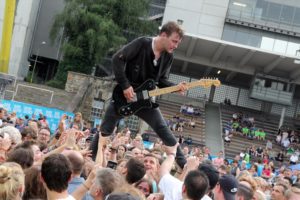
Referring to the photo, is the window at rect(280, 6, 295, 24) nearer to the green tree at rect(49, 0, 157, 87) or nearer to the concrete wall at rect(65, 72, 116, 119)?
the green tree at rect(49, 0, 157, 87)

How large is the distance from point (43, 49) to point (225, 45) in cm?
1933

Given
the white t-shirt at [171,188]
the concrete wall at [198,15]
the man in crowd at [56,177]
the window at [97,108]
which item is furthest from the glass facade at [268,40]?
the man in crowd at [56,177]

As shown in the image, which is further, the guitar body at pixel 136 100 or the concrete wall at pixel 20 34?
the concrete wall at pixel 20 34

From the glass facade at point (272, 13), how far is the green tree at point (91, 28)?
7.86 m

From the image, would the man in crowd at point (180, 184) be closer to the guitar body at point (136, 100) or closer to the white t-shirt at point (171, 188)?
the white t-shirt at point (171, 188)

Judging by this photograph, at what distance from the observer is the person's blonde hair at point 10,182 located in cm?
387

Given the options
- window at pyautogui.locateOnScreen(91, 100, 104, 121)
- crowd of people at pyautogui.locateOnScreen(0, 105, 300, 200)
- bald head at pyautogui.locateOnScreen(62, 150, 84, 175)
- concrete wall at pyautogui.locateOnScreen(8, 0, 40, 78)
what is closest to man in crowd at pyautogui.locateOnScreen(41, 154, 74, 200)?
crowd of people at pyautogui.locateOnScreen(0, 105, 300, 200)

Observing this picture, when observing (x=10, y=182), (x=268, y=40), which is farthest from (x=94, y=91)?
(x=10, y=182)

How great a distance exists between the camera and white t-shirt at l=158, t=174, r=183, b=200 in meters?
5.40

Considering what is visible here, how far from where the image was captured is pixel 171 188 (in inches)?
213

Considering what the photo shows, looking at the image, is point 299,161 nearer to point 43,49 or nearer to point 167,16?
point 167,16

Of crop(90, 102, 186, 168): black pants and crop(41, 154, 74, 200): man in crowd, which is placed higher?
crop(90, 102, 186, 168): black pants

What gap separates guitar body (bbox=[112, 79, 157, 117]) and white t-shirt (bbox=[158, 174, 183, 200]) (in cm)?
109

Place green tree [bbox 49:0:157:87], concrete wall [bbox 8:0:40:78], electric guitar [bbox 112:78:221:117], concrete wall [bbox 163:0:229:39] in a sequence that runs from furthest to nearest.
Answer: concrete wall [bbox 8:0:40:78], concrete wall [bbox 163:0:229:39], green tree [bbox 49:0:157:87], electric guitar [bbox 112:78:221:117]
